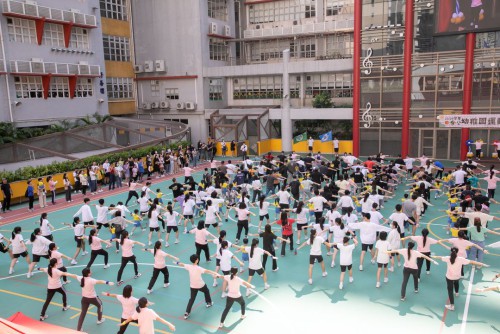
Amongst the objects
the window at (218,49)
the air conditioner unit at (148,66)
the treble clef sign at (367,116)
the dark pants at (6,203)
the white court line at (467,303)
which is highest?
the window at (218,49)

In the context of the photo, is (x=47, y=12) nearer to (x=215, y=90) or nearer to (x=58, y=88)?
(x=58, y=88)

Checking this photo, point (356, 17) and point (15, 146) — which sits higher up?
point (356, 17)

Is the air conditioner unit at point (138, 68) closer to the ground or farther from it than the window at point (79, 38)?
closer to the ground

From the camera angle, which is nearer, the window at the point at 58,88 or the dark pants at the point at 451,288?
the dark pants at the point at 451,288

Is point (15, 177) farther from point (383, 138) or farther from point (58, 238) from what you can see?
point (383, 138)

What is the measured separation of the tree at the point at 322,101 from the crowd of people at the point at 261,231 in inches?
469

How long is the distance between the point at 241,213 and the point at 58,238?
7.53m

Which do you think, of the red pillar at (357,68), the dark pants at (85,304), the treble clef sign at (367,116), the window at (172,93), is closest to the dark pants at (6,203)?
the dark pants at (85,304)

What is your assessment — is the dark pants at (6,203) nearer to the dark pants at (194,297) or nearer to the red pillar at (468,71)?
the dark pants at (194,297)

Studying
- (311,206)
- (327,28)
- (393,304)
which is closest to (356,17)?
(327,28)

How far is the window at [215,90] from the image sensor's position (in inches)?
1590

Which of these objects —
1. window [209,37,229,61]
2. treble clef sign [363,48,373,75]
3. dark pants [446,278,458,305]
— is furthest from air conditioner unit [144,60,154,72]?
dark pants [446,278,458,305]

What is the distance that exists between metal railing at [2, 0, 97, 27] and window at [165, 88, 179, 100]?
29.4ft

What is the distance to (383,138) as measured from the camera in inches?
1243
